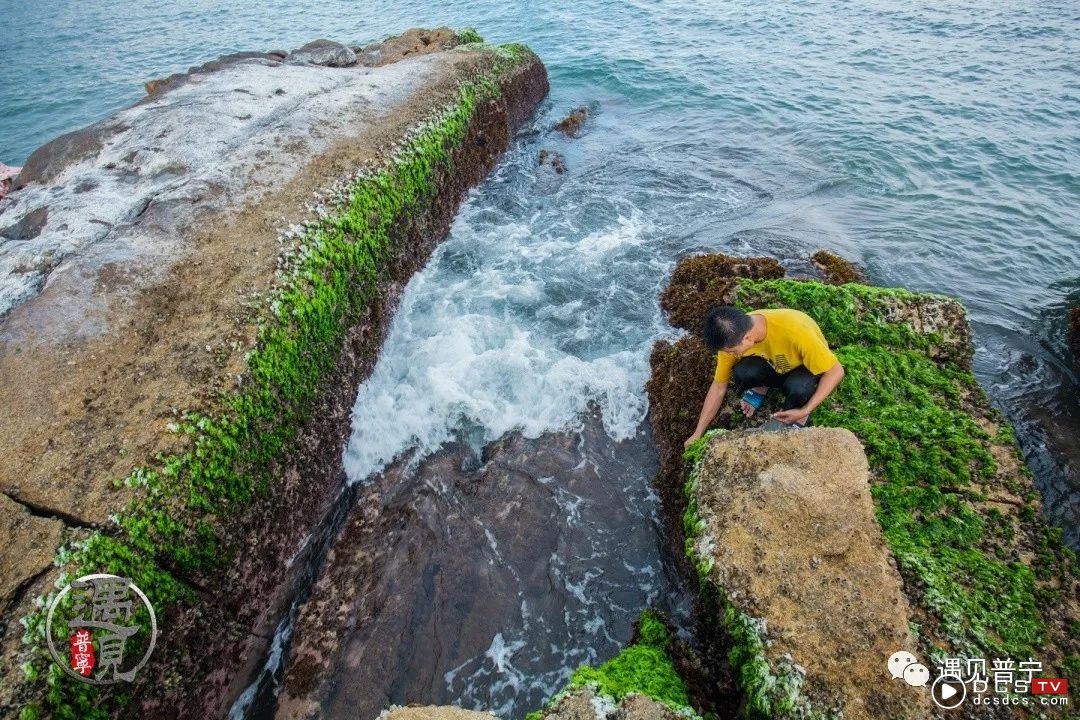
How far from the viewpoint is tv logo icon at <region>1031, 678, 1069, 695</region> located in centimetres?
367

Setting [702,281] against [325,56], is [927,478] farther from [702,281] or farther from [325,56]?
[325,56]

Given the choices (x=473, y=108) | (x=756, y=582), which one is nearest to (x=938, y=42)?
(x=473, y=108)

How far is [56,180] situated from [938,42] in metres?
27.0

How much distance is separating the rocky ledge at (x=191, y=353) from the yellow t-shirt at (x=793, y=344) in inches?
196

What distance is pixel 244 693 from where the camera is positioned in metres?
5.18

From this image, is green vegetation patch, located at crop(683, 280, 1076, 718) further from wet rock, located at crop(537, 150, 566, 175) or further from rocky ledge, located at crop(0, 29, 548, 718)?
wet rock, located at crop(537, 150, 566, 175)

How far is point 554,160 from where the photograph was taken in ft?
46.3

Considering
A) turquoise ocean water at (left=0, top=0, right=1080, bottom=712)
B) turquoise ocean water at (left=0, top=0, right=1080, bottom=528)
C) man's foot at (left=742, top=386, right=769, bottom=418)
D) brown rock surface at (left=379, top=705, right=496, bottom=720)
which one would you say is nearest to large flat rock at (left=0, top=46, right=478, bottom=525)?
turquoise ocean water at (left=0, top=0, right=1080, bottom=712)

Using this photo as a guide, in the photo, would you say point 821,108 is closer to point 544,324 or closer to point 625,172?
point 625,172

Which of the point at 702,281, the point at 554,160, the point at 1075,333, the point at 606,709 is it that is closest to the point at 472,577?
the point at 606,709

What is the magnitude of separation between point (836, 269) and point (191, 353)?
940cm

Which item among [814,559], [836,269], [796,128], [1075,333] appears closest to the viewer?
[814,559]

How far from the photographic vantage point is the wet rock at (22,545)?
13.8 ft

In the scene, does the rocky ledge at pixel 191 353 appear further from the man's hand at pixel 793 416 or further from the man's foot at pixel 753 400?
the man's hand at pixel 793 416
